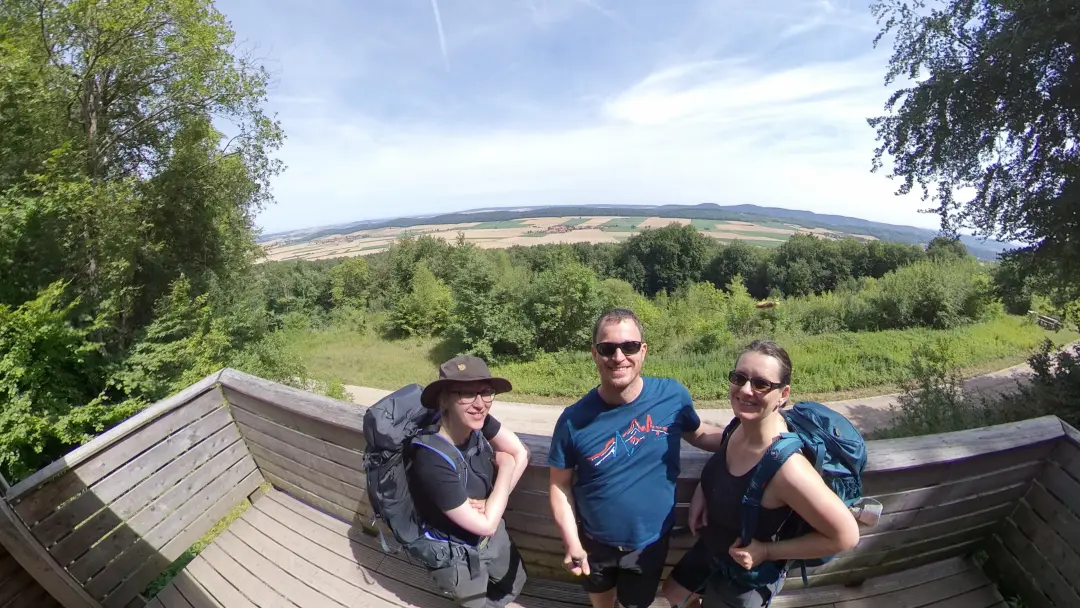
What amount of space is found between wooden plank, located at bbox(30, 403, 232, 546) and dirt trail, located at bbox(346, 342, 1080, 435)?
911 cm

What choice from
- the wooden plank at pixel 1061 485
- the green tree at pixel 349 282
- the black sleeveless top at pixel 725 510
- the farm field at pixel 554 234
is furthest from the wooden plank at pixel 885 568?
the farm field at pixel 554 234

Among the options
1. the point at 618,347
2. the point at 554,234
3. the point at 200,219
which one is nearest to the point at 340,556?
the point at 618,347

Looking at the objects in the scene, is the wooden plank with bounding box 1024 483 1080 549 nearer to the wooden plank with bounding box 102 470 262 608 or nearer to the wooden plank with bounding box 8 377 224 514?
the wooden plank with bounding box 102 470 262 608

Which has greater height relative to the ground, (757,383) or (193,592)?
(757,383)

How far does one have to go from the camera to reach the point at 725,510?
6.24 feet

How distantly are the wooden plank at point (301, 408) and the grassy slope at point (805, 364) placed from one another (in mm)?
12410

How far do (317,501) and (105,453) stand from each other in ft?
4.26

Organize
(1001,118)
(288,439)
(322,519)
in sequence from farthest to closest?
(1001,118)
(322,519)
(288,439)

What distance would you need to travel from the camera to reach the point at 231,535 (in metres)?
3.41

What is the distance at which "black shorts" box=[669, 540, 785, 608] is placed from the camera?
6.42 ft

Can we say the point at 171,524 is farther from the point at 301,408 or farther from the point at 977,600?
the point at 977,600

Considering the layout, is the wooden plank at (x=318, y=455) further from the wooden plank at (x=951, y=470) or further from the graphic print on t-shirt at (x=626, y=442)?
the wooden plank at (x=951, y=470)

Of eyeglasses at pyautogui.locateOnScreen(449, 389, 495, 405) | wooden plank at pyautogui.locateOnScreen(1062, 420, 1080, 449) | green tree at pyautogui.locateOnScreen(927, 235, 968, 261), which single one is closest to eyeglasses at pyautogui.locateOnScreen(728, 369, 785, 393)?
eyeglasses at pyautogui.locateOnScreen(449, 389, 495, 405)

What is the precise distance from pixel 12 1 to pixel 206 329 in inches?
293
